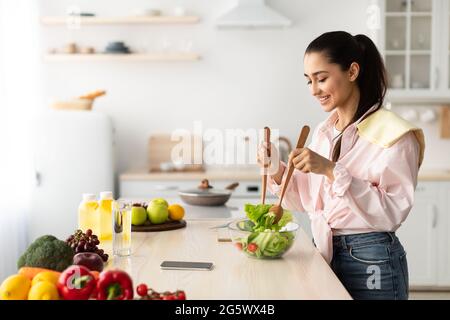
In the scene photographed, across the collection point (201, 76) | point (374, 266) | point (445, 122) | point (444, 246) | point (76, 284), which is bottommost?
point (444, 246)

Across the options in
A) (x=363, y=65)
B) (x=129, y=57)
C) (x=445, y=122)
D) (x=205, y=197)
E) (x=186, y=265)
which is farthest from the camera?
(x=445, y=122)

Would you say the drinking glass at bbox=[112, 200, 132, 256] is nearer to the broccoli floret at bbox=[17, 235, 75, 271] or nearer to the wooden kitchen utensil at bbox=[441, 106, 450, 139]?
the broccoli floret at bbox=[17, 235, 75, 271]

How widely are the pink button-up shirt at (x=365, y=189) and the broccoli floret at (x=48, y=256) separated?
769 millimetres

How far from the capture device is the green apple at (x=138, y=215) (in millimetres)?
2250

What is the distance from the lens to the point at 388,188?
1767mm

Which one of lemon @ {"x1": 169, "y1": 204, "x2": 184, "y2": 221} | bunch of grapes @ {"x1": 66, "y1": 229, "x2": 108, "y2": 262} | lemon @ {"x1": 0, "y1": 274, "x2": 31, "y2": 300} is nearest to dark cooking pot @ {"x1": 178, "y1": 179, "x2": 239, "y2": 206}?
lemon @ {"x1": 169, "y1": 204, "x2": 184, "y2": 221}

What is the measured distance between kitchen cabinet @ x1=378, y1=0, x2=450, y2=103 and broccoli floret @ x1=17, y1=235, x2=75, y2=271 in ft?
11.0

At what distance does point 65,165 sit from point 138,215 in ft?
6.96

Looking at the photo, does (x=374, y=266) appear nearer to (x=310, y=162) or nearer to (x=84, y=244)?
(x=310, y=162)

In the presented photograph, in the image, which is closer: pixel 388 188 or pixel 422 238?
pixel 388 188

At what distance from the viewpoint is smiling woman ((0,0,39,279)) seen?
387 cm

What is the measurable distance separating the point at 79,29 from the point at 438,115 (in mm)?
2901

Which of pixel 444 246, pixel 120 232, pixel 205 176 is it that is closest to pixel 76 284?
pixel 120 232

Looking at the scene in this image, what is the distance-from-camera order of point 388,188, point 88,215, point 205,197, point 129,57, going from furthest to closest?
1. point 129,57
2. point 205,197
3. point 88,215
4. point 388,188
